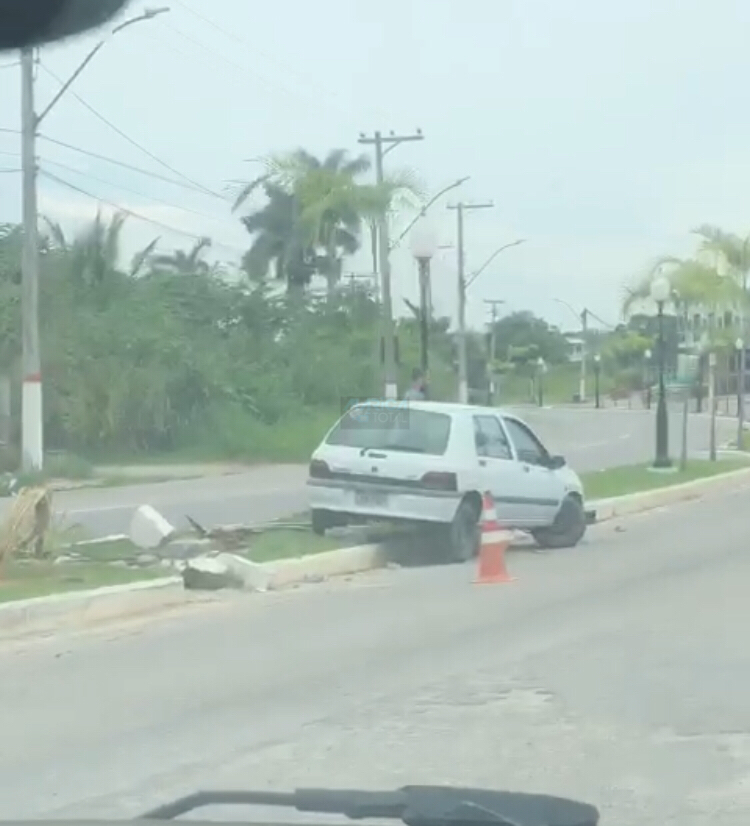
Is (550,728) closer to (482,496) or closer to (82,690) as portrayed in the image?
(82,690)

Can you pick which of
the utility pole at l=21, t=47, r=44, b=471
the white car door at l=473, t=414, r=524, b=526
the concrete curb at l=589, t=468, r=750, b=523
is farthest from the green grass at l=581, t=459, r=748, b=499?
the utility pole at l=21, t=47, r=44, b=471

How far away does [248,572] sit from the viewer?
15.8m

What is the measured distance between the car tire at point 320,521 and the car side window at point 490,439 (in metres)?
1.75

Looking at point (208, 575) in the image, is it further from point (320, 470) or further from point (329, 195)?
point (329, 195)

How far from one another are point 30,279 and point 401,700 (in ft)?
72.0

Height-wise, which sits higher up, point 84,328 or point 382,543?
point 84,328

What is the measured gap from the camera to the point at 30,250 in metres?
30.9

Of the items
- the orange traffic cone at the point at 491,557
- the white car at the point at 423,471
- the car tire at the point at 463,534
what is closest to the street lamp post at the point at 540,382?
the white car at the point at 423,471

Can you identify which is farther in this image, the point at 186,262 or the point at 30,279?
the point at 186,262

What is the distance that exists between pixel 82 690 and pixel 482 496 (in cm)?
875

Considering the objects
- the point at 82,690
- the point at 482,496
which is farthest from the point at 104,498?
the point at 82,690

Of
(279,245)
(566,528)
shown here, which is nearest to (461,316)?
(279,245)

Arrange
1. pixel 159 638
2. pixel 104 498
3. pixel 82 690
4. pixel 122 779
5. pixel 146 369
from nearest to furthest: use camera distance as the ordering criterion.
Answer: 1. pixel 122 779
2. pixel 82 690
3. pixel 159 638
4. pixel 104 498
5. pixel 146 369

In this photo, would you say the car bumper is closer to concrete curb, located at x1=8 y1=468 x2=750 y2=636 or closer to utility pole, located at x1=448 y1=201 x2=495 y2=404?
concrete curb, located at x1=8 y1=468 x2=750 y2=636
